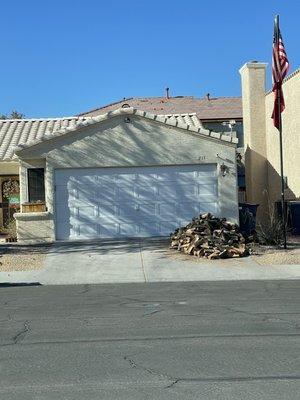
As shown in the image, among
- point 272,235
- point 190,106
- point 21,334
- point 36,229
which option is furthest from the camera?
point 190,106

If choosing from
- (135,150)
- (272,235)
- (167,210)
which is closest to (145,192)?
(167,210)

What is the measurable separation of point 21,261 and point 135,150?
615cm

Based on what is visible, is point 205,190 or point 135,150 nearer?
point 135,150

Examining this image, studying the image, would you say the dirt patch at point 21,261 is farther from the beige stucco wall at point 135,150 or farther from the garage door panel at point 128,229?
the garage door panel at point 128,229

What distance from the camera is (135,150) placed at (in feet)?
69.3

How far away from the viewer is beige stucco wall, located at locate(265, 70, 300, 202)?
79.6ft

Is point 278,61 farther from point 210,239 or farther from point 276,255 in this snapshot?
point 276,255

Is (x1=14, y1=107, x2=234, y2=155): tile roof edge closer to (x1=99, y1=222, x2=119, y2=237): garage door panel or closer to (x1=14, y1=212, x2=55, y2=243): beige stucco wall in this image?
(x1=14, y1=212, x2=55, y2=243): beige stucco wall

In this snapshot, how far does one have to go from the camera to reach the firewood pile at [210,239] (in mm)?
17375

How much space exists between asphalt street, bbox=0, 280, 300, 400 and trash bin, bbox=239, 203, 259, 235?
8.56 metres

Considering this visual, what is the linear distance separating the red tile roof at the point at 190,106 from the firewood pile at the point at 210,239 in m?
19.1

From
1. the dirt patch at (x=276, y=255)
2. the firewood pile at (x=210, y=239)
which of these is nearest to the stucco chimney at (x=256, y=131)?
the firewood pile at (x=210, y=239)

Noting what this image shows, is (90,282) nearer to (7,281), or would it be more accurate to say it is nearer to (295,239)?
(7,281)

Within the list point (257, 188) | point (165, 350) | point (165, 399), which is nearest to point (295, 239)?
point (257, 188)
